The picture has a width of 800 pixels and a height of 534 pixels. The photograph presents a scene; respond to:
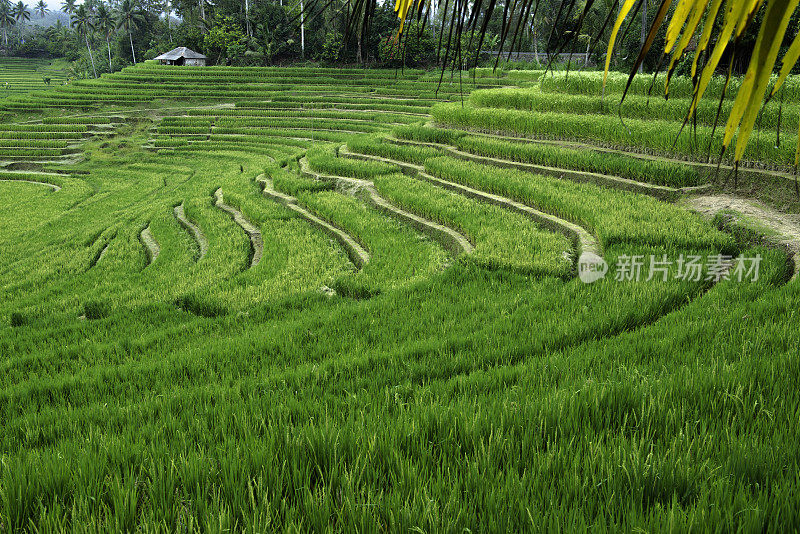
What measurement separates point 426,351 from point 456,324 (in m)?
0.68

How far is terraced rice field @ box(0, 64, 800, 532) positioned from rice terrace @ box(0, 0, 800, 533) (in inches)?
0.8

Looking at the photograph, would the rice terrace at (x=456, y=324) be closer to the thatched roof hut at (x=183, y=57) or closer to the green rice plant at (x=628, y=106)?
the green rice plant at (x=628, y=106)

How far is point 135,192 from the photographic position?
17.2 meters

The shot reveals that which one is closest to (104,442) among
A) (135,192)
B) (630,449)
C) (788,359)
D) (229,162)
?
(630,449)

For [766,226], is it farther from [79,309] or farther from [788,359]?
[79,309]

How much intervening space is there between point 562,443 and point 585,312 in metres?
2.38

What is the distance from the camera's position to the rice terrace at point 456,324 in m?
1.29

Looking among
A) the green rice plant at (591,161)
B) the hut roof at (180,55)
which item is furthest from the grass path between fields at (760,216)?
the hut roof at (180,55)

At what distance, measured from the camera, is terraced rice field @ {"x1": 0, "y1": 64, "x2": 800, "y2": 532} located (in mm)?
1393

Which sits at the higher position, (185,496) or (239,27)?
(239,27)

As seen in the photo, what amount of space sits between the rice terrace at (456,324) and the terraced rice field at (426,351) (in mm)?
20

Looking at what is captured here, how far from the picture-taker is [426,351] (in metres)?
3.36

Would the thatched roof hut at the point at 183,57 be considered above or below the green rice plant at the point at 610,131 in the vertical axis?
above

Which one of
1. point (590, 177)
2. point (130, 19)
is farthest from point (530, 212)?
point (130, 19)
